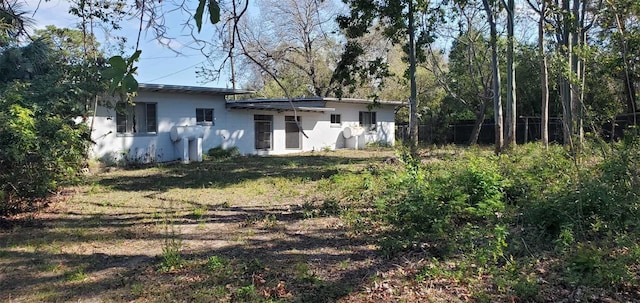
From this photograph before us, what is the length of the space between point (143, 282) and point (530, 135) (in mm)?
23338

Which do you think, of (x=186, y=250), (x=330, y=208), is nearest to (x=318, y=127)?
(x=330, y=208)

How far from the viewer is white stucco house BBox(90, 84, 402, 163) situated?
14.4 m

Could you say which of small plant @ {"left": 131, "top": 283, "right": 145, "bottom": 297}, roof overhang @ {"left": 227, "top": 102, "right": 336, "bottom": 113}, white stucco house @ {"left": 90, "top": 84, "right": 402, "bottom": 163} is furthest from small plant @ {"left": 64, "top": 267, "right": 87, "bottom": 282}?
roof overhang @ {"left": 227, "top": 102, "right": 336, "bottom": 113}

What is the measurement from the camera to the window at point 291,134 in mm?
20266

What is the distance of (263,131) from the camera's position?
19.4m

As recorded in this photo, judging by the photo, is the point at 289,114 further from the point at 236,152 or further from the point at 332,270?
the point at 332,270

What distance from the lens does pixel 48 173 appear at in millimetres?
6621

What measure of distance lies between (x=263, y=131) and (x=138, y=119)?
226 inches

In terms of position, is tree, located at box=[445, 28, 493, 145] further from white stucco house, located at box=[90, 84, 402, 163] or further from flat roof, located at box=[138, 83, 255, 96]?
flat roof, located at box=[138, 83, 255, 96]

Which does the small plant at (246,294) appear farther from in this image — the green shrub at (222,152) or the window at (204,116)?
the window at (204,116)

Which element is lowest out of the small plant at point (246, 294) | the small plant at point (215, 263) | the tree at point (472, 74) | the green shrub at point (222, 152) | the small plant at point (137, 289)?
the small plant at point (137, 289)

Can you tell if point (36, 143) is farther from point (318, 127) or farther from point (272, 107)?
point (318, 127)

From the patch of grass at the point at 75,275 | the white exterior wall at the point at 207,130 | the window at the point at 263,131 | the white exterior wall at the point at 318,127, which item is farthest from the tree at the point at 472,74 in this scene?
the patch of grass at the point at 75,275

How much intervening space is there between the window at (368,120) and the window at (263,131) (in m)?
6.16
